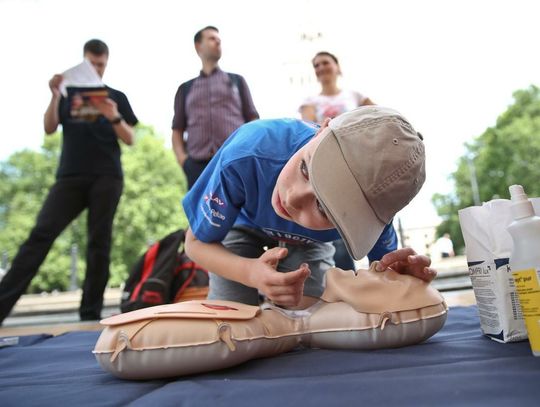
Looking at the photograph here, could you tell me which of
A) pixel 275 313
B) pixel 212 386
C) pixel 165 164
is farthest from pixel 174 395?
pixel 165 164

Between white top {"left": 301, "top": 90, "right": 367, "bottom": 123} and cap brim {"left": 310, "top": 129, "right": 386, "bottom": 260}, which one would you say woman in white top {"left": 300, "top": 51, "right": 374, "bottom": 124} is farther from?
cap brim {"left": 310, "top": 129, "right": 386, "bottom": 260}

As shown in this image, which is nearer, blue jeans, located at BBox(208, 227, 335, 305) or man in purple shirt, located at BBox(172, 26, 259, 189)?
blue jeans, located at BBox(208, 227, 335, 305)

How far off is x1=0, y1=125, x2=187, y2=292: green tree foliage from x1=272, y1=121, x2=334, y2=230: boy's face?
45.0 ft

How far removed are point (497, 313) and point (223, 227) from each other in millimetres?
573

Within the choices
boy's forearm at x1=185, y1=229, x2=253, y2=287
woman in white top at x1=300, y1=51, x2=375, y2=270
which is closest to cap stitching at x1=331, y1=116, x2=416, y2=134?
boy's forearm at x1=185, y1=229, x2=253, y2=287

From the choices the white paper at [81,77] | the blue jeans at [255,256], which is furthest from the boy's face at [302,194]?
the white paper at [81,77]

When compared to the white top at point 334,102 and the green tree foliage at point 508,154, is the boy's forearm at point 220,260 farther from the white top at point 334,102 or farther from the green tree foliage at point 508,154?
the green tree foliage at point 508,154

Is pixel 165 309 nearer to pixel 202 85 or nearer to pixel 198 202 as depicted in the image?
pixel 198 202

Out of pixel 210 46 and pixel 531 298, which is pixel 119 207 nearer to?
pixel 210 46

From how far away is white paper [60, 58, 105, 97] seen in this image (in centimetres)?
229

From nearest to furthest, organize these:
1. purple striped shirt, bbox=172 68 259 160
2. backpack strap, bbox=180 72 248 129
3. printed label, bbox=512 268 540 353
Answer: printed label, bbox=512 268 540 353 → purple striped shirt, bbox=172 68 259 160 → backpack strap, bbox=180 72 248 129

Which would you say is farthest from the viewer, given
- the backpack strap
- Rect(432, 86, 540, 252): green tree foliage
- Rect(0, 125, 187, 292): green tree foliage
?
Rect(0, 125, 187, 292): green tree foliage

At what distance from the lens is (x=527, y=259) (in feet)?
2.29

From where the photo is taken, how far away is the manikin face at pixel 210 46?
235 centimetres
